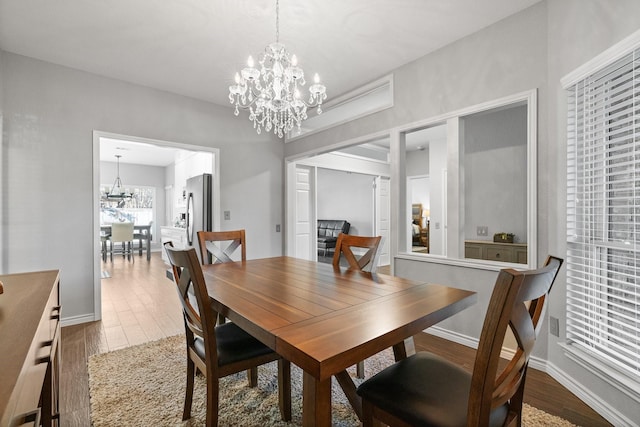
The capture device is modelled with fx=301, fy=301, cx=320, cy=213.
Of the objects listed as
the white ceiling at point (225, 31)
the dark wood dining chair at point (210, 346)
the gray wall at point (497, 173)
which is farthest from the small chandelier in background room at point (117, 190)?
the gray wall at point (497, 173)

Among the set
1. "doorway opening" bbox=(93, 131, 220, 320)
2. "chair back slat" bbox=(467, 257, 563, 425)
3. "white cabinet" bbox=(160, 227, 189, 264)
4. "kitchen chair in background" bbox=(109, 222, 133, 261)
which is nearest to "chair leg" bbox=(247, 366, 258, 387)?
"chair back slat" bbox=(467, 257, 563, 425)

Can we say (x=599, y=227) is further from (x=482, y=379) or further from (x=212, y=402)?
(x=212, y=402)

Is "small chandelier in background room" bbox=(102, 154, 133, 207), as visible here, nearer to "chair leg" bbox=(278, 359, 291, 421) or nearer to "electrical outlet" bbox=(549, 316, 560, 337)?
"chair leg" bbox=(278, 359, 291, 421)

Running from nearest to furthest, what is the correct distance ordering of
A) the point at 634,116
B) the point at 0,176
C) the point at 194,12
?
1. the point at 634,116
2. the point at 194,12
3. the point at 0,176

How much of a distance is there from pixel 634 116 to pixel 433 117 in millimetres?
1454

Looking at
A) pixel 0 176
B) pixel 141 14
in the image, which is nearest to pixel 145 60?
pixel 141 14

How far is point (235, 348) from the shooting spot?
154cm

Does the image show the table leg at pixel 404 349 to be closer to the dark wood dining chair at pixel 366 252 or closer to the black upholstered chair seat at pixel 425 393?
the black upholstered chair seat at pixel 425 393

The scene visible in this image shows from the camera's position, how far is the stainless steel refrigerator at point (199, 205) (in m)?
4.33

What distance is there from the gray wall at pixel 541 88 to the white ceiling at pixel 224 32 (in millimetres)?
178

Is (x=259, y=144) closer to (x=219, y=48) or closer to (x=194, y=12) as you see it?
(x=219, y=48)

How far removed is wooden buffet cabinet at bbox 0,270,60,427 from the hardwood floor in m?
0.92

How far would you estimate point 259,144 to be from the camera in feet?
15.1

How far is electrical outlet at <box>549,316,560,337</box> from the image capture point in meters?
2.11
